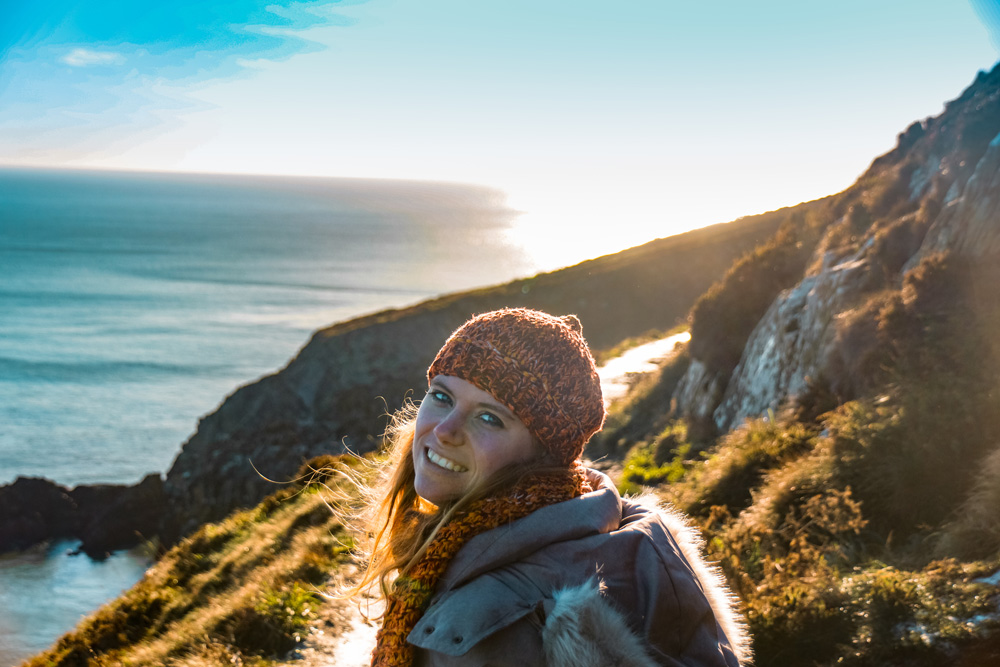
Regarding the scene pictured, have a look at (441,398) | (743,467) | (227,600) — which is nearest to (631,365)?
(743,467)

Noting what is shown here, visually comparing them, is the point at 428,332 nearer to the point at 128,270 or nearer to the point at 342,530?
the point at 342,530

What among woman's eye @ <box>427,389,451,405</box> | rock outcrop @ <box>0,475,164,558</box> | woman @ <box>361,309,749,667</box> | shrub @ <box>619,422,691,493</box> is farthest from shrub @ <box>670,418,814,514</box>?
rock outcrop @ <box>0,475,164,558</box>

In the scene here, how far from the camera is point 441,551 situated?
84.7 inches

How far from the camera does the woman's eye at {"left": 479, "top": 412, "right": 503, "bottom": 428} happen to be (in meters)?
2.38

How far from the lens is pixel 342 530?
939 centimetres

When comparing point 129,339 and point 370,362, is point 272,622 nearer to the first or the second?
point 370,362

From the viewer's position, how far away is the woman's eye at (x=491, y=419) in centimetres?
238

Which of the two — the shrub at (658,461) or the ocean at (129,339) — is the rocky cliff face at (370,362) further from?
the shrub at (658,461)

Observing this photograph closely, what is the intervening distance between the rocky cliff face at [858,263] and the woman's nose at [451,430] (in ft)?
22.4

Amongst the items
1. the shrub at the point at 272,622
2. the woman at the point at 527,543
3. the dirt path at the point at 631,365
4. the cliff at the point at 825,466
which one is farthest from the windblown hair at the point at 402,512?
the dirt path at the point at 631,365

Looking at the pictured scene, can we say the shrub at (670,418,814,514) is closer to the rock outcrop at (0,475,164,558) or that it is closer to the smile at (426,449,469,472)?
the smile at (426,449,469,472)

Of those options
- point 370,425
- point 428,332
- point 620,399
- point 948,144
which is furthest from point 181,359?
point 948,144

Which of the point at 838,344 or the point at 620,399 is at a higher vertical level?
the point at 838,344

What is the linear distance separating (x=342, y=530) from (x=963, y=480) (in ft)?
24.9
